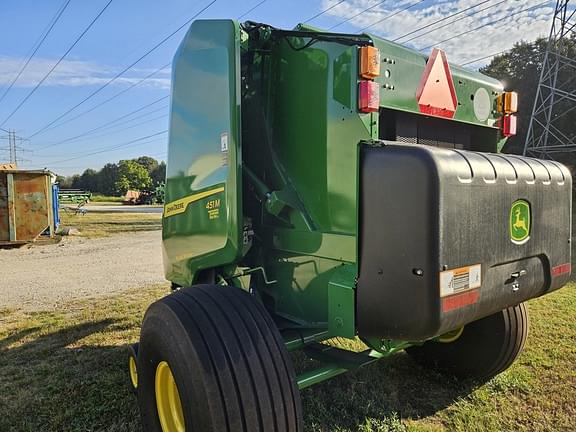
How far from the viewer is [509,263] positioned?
205cm

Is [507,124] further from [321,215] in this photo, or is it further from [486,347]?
[486,347]

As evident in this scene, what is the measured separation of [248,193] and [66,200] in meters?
35.7

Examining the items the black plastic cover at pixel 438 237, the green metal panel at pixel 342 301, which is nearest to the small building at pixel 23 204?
the green metal panel at pixel 342 301

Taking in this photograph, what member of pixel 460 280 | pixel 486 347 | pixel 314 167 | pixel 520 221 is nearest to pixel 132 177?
pixel 486 347

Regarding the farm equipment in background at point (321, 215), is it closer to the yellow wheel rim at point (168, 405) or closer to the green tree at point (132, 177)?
the yellow wheel rim at point (168, 405)

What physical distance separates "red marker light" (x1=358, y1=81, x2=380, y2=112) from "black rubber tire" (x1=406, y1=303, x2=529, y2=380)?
6.47 feet

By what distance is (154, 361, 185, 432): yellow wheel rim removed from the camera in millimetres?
2350

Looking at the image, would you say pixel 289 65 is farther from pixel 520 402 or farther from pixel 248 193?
pixel 520 402

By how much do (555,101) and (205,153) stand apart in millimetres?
19016

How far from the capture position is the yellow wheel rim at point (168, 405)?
2.35 metres

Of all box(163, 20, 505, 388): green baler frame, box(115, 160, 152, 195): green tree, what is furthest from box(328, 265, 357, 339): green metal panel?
box(115, 160, 152, 195): green tree

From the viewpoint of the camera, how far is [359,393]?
127 inches

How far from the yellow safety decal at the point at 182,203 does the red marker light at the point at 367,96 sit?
0.92 m

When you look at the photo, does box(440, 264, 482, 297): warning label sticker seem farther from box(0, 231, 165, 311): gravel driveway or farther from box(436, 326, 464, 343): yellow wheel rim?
box(0, 231, 165, 311): gravel driveway
